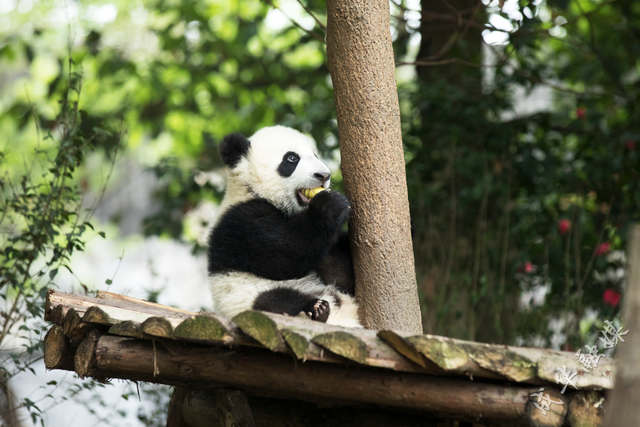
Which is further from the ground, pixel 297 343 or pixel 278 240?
pixel 278 240

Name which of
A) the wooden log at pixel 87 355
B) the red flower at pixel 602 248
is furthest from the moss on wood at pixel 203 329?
the red flower at pixel 602 248

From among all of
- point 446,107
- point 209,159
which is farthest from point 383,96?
point 209,159

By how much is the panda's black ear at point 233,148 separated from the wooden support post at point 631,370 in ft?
7.18

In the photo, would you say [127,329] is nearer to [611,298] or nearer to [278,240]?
[278,240]

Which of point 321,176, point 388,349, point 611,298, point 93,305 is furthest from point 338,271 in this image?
point 611,298

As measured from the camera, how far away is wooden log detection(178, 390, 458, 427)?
2379 mm

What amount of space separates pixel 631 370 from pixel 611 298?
149 inches

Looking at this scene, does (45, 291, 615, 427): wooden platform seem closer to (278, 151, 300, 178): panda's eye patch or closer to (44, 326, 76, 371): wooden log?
(44, 326, 76, 371): wooden log

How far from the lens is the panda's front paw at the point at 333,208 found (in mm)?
2543

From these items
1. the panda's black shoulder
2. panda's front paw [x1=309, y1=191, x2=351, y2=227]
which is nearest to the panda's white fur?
the panda's black shoulder

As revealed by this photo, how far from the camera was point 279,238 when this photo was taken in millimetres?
2656

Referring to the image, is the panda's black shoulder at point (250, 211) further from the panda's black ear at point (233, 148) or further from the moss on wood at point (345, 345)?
the moss on wood at point (345, 345)

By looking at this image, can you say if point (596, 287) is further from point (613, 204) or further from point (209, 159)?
point (209, 159)


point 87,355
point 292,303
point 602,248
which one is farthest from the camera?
point 602,248
